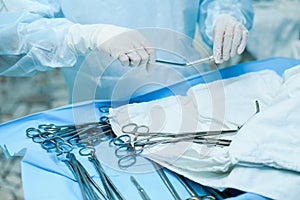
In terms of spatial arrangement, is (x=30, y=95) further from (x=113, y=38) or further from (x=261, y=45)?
(x=113, y=38)

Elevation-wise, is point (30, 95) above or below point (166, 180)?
below

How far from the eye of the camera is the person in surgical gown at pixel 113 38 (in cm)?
88

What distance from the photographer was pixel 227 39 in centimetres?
102

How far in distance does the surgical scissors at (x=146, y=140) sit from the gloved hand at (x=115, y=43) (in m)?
0.14

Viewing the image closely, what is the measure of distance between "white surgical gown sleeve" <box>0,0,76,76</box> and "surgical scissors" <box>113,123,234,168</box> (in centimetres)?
24

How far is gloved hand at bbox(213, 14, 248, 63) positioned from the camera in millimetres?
1016

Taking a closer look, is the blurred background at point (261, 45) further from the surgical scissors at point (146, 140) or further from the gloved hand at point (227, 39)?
the surgical scissors at point (146, 140)

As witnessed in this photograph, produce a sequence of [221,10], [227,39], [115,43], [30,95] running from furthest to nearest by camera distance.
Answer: [30,95] < [221,10] < [227,39] < [115,43]

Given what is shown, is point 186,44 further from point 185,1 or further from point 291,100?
point 291,100

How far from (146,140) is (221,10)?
20.3 inches

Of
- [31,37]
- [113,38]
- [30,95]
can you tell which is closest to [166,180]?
[113,38]

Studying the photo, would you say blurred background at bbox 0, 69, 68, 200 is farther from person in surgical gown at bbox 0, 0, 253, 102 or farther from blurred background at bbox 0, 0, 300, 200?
person in surgical gown at bbox 0, 0, 253, 102

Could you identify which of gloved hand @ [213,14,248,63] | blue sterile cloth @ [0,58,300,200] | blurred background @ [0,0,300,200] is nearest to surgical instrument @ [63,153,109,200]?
blue sterile cloth @ [0,58,300,200]

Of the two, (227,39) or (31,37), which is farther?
(227,39)
